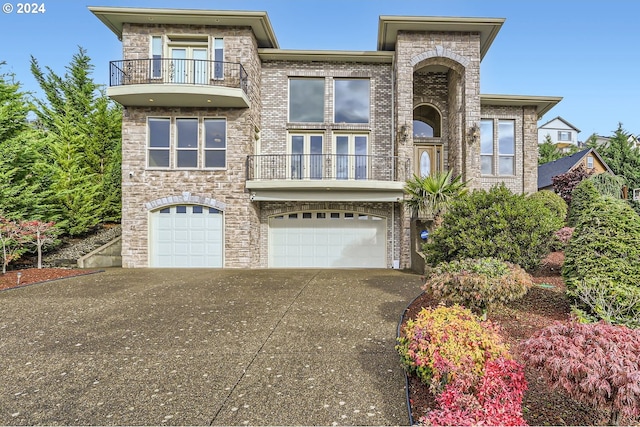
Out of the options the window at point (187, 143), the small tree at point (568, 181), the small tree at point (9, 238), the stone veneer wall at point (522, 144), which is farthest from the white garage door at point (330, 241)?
the small tree at point (568, 181)

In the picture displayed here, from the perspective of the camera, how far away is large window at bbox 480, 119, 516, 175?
1372cm

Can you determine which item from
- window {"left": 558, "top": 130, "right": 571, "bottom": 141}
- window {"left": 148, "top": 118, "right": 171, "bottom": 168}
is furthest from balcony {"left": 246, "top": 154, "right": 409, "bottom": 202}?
window {"left": 558, "top": 130, "right": 571, "bottom": 141}

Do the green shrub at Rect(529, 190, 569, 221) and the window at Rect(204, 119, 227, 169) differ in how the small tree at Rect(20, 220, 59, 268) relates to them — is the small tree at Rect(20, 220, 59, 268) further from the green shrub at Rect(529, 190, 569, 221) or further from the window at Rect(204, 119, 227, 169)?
the green shrub at Rect(529, 190, 569, 221)

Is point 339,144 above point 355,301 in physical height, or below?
above

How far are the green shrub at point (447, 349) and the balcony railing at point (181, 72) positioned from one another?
10363 mm

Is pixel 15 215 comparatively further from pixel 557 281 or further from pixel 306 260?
pixel 557 281

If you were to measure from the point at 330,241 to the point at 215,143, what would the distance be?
5.60m

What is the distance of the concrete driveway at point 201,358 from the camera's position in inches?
114

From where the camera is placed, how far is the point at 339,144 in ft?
42.3

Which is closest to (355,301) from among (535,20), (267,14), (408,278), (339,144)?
(408,278)

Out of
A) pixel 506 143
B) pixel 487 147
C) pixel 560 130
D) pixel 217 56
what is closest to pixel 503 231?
pixel 487 147

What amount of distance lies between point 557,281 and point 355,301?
4308mm

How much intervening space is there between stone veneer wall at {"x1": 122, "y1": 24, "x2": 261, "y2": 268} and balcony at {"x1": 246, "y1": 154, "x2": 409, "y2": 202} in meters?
0.68

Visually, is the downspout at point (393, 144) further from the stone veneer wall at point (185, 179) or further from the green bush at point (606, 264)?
the green bush at point (606, 264)
